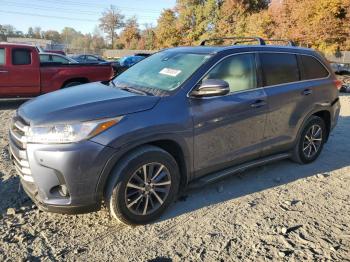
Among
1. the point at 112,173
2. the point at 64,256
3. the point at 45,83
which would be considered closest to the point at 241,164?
the point at 112,173

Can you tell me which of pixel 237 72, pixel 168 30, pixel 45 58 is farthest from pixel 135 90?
pixel 168 30

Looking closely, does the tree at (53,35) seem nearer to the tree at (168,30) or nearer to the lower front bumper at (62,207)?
the tree at (168,30)

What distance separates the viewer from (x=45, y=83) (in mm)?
9875

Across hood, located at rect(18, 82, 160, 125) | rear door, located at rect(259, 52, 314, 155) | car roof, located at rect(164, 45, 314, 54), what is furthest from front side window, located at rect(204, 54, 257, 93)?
hood, located at rect(18, 82, 160, 125)

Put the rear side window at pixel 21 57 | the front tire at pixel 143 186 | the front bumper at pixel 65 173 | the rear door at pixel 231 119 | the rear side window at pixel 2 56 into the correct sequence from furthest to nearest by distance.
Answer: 1. the rear side window at pixel 21 57
2. the rear side window at pixel 2 56
3. the rear door at pixel 231 119
4. the front tire at pixel 143 186
5. the front bumper at pixel 65 173

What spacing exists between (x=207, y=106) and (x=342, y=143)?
4.07 m

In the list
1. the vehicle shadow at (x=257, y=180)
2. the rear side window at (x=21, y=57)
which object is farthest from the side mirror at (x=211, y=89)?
the rear side window at (x=21, y=57)

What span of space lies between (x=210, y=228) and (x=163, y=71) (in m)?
1.87

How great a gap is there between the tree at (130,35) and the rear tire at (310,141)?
6627 centimetres

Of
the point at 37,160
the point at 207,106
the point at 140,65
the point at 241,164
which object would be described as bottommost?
the point at 241,164

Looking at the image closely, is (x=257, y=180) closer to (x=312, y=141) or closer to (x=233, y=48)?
(x=312, y=141)

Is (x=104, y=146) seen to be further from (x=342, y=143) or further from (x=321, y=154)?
(x=342, y=143)

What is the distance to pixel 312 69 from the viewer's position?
5297mm

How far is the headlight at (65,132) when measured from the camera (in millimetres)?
3098
